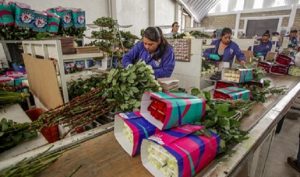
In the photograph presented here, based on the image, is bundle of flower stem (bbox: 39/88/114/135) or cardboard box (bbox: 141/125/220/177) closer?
cardboard box (bbox: 141/125/220/177)

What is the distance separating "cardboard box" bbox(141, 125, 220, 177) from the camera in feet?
2.18

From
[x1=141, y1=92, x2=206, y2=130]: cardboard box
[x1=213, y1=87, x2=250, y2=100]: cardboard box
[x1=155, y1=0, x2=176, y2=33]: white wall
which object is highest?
[x1=155, y1=0, x2=176, y2=33]: white wall

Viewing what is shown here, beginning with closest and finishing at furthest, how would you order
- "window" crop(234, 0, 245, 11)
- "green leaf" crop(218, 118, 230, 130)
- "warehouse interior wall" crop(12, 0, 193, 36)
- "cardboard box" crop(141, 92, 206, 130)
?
"cardboard box" crop(141, 92, 206, 130), "green leaf" crop(218, 118, 230, 130), "warehouse interior wall" crop(12, 0, 193, 36), "window" crop(234, 0, 245, 11)

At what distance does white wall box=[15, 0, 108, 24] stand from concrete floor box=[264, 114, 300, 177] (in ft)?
16.6

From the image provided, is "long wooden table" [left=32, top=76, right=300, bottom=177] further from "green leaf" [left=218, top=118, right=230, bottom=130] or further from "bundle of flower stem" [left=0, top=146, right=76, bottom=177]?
"green leaf" [left=218, top=118, right=230, bottom=130]

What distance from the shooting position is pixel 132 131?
32.7 inches

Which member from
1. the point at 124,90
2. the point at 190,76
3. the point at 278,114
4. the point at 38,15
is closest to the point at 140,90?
the point at 124,90

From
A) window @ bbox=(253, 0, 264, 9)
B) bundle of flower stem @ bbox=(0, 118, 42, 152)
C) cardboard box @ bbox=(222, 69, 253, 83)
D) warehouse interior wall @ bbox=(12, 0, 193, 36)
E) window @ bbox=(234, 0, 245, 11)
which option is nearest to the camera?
bundle of flower stem @ bbox=(0, 118, 42, 152)

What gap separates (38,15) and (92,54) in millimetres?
1518

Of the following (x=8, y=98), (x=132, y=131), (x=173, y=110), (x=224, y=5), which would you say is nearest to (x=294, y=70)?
Result: (x=173, y=110)

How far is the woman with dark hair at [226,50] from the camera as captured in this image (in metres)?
2.87

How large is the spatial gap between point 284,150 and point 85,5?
Result: 5.30 meters

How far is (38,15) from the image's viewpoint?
2.51m

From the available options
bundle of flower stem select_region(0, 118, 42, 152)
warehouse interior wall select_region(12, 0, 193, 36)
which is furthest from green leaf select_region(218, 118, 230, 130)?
warehouse interior wall select_region(12, 0, 193, 36)
